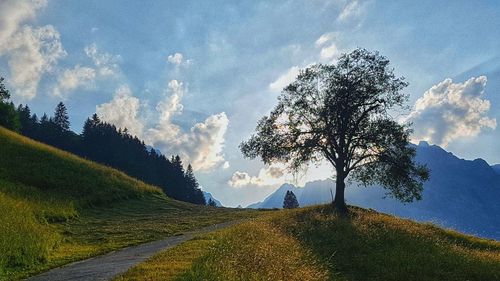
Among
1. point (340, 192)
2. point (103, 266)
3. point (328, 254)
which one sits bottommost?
point (103, 266)

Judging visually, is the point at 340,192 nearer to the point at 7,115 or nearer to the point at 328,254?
the point at 328,254

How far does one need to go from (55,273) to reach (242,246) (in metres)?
7.01

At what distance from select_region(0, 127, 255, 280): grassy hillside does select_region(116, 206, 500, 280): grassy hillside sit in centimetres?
494

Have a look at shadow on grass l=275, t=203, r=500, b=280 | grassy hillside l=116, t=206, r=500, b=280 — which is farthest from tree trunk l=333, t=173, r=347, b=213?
shadow on grass l=275, t=203, r=500, b=280

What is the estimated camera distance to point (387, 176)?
38.8 m

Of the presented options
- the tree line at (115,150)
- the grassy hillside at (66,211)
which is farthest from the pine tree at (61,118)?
the grassy hillside at (66,211)

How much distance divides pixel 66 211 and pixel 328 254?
1918cm

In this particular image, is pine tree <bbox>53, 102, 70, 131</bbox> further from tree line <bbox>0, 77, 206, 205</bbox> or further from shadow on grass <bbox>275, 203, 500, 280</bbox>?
shadow on grass <bbox>275, 203, 500, 280</bbox>

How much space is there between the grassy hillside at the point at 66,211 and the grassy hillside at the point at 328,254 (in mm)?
4941

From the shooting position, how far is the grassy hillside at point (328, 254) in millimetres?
14031

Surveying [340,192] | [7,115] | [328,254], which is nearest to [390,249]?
[328,254]

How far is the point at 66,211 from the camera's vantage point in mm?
30562

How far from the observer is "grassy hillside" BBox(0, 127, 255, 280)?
17469 mm

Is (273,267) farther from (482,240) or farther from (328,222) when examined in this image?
(482,240)
